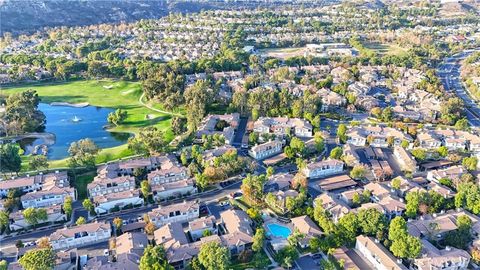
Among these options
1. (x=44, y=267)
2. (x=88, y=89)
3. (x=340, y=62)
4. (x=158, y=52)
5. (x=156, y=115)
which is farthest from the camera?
(x=158, y=52)

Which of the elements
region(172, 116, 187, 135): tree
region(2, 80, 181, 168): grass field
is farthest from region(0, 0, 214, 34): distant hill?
region(172, 116, 187, 135): tree

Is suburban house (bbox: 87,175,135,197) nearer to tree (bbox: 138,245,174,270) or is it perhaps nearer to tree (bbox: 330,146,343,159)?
tree (bbox: 138,245,174,270)

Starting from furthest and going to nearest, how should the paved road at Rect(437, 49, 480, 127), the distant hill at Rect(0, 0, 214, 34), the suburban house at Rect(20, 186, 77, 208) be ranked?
1. the distant hill at Rect(0, 0, 214, 34)
2. the paved road at Rect(437, 49, 480, 127)
3. the suburban house at Rect(20, 186, 77, 208)

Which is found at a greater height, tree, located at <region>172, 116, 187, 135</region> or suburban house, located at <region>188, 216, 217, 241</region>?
tree, located at <region>172, 116, 187, 135</region>

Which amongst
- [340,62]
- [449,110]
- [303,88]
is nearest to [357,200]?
[449,110]

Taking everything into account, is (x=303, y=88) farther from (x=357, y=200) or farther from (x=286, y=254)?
(x=286, y=254)

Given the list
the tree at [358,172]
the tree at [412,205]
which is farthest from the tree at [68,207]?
the tree at [412,205]
